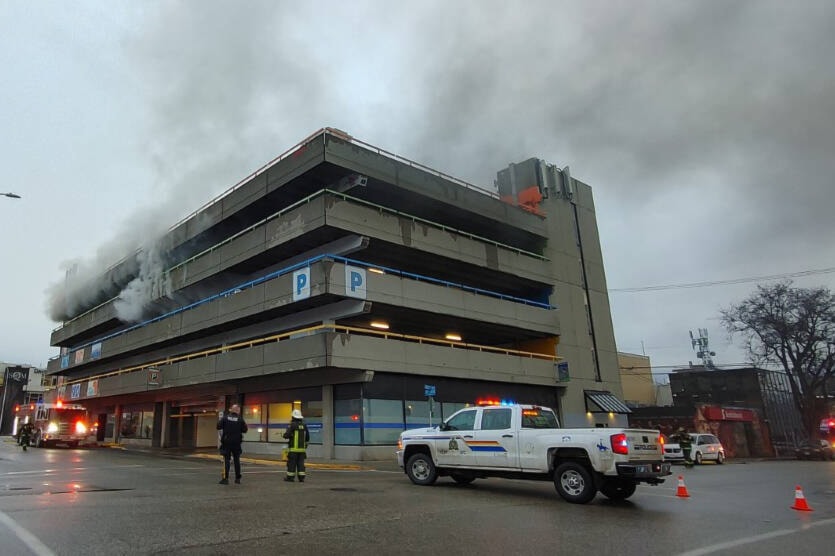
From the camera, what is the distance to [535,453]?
10.8m

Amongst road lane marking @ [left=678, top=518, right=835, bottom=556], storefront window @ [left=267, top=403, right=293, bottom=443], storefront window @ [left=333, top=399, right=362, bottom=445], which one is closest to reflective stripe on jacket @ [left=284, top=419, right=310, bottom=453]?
road lane marking @ [left=678, top=518, right=835, bottom=556]

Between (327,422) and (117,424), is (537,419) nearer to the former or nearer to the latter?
(327,422)

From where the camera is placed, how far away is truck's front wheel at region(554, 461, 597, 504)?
388 inches

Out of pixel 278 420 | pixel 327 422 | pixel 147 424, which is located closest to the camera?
pixel 327 422

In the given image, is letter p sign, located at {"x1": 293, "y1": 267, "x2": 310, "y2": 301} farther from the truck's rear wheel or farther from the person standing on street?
the truck's rear wheel

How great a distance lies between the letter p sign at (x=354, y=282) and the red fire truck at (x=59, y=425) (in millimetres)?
20333

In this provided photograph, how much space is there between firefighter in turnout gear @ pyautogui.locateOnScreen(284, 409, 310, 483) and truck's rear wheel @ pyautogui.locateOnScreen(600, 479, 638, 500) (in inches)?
263

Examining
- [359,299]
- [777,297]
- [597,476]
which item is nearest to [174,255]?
[359,299]

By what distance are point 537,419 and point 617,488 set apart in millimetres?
1959

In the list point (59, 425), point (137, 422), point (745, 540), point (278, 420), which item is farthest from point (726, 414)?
point (59, 425)

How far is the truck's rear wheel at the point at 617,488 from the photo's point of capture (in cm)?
1024

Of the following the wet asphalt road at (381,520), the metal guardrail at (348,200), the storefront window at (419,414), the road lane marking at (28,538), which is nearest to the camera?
the road lane marking at (28,538)

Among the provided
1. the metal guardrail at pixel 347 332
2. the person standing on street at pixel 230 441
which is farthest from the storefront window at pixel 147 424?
the person standing on street at pixel 230 441

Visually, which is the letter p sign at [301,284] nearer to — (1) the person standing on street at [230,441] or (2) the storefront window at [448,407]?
(2) the storefront window at [448,407]
